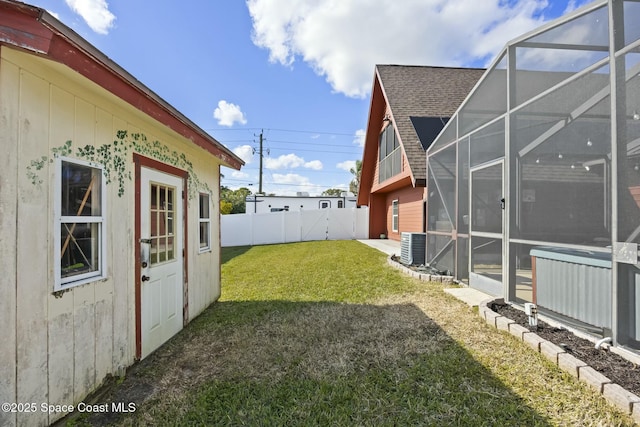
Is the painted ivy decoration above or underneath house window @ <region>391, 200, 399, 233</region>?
above

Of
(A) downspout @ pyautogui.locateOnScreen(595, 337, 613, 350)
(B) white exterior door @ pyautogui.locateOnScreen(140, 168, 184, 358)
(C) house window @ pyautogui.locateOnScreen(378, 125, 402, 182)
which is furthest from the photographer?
(C) house window @ pyautogui.locateOnScreen(378, 125, 402, 182)

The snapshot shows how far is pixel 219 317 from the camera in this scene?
4789mm

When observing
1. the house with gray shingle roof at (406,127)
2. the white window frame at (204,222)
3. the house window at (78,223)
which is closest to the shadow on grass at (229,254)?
the white window frame at (204,222)

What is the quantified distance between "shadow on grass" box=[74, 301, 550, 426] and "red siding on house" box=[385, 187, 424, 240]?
8.04 meters

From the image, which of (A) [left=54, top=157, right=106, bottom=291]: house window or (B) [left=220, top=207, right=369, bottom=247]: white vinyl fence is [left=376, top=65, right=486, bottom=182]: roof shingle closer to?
(B) [left=220, top=207, right=369, bottom=247]: white vinyl fence

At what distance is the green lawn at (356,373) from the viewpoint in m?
2.33

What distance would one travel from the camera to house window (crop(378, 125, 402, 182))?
1250 cm

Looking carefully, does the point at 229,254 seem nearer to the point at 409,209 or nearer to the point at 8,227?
the point at 409,209

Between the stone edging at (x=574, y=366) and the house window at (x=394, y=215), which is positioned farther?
the house window at (x=394, y=215)

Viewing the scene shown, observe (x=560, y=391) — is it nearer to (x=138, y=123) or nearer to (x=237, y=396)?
(x=237, y=396)

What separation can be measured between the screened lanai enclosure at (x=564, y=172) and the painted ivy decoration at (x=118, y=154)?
4920mm

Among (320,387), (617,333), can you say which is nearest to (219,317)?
(320,387)

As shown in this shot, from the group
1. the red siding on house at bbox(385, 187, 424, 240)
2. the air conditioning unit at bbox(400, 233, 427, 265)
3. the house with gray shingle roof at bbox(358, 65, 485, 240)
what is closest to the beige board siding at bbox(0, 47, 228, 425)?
the air conditioning unit at bbox(400, 233, 427, 265)

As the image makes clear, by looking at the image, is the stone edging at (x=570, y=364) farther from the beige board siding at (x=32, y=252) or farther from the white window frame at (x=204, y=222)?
the white window frame at (x=204, y=222)
